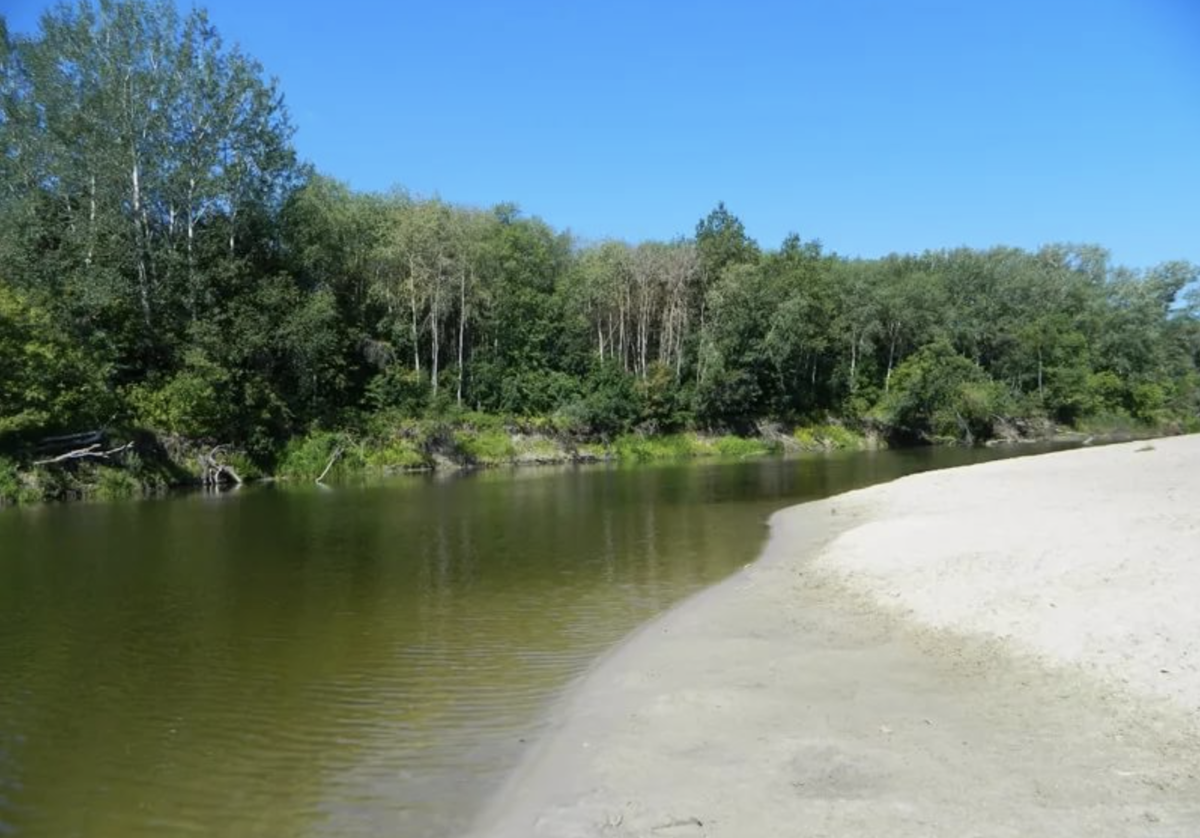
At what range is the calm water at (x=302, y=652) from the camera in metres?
8.02

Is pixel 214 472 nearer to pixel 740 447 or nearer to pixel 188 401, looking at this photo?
pixel 188 401

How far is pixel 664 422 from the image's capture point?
2778 inches

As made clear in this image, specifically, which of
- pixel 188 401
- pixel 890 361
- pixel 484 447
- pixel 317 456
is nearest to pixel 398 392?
pixel 484 447

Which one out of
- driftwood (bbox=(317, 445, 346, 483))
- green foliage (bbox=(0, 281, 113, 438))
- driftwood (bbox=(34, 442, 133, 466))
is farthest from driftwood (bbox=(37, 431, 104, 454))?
driftwood (bbox=(317, 445, 346, 483))

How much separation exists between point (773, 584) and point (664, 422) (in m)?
54.2

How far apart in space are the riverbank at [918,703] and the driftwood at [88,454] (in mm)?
33789

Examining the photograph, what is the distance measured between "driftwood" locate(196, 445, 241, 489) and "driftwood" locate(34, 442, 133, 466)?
395 centimetres

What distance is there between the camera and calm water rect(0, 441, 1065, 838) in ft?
26.3

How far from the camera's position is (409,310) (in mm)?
64875

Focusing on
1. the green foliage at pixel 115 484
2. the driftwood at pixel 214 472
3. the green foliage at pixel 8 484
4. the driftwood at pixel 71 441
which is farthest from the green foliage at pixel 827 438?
the green foliage at pixel 8 484

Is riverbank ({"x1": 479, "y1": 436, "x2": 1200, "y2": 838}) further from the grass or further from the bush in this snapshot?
the bush

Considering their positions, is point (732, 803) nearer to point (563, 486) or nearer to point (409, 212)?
point (563, 486)

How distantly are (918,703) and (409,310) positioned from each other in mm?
59858

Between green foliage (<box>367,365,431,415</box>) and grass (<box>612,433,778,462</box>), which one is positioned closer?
green foliage (<box>367,365,431,415</box>)
